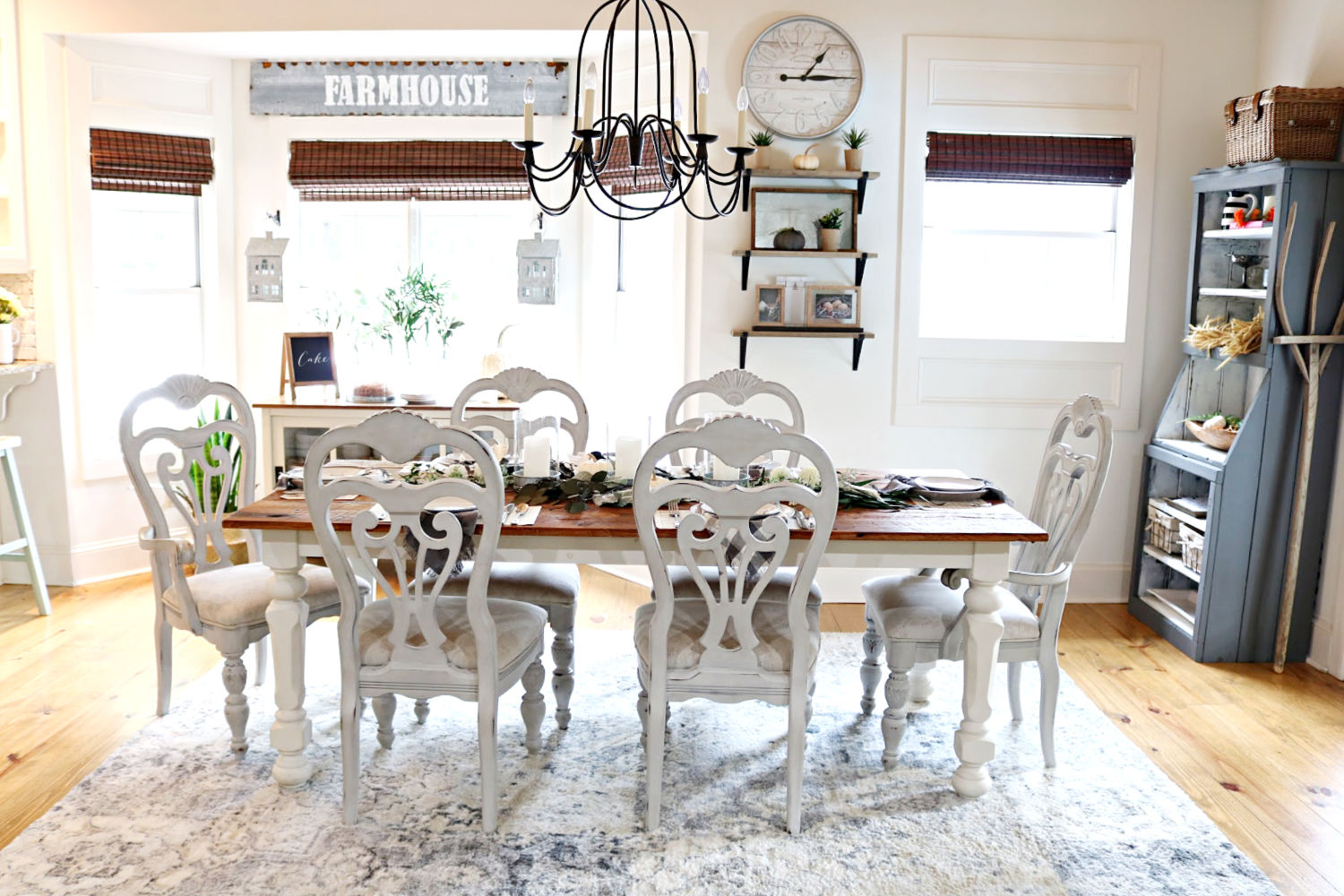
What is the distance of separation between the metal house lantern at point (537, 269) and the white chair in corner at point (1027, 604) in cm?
222

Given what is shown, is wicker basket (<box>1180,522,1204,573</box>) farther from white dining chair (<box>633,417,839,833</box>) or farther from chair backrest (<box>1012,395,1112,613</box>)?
white dining chair (<box>633,417,839,833</box>)

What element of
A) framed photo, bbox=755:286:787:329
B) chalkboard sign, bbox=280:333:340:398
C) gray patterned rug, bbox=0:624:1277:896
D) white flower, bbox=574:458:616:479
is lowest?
gray patterned rug, bbox=0:624:1277:896

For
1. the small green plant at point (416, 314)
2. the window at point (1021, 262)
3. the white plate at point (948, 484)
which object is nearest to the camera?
the white plate at point (948, 484)

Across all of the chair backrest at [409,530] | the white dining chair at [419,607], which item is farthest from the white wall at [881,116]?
the chair backrest at [409,530]

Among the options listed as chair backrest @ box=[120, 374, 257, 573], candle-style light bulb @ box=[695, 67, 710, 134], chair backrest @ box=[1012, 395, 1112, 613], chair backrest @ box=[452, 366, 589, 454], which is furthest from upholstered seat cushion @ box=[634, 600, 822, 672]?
chair backrest @ box=[120, 374, 257, 573]

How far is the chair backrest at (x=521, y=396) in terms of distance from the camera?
150 inches

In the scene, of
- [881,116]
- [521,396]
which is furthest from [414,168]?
[881,116]

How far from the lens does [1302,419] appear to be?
155 inches

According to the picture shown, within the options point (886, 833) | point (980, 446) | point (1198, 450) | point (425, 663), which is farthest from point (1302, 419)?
point (425, 663)

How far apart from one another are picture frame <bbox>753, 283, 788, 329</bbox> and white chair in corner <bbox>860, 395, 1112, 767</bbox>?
4.80ft

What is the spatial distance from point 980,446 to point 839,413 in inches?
24.0

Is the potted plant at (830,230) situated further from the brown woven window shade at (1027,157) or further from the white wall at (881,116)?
the brown woven window shade at (1027,157)

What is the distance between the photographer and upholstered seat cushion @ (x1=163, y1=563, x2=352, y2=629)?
10.2ft

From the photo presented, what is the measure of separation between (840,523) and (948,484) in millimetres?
550
